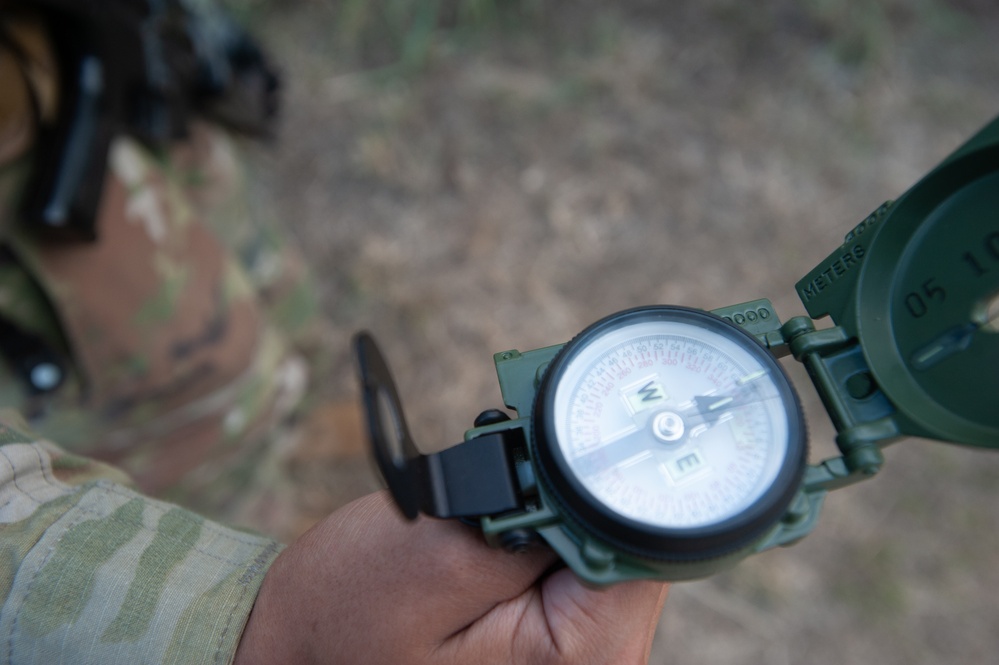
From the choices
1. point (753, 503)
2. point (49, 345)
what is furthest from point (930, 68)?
point (49, 345)

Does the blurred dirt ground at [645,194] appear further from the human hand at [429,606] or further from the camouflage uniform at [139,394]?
the human hand at [429,606]

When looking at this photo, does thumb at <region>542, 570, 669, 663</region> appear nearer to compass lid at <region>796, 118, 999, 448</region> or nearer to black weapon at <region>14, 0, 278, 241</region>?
compass lid at <region>796, 118, 999, 448</region>

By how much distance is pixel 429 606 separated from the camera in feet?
2.85

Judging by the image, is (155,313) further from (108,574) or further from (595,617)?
(595,617)

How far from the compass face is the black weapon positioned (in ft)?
3.27

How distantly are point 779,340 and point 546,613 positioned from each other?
A: 1.46 ft

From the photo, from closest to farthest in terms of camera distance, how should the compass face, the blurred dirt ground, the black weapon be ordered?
the compass face, the black weapon, the blurred dirt ground

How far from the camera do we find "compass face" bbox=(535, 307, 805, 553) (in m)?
0.81

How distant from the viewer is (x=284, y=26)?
2.99 m

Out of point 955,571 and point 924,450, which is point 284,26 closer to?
point 924,450

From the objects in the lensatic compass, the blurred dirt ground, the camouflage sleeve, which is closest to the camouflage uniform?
the camouflage sleeve

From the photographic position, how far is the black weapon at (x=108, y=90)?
133 centimetres

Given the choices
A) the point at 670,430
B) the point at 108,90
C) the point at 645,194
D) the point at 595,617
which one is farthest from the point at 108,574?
the point at 645,194

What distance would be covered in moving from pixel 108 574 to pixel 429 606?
40 cm
